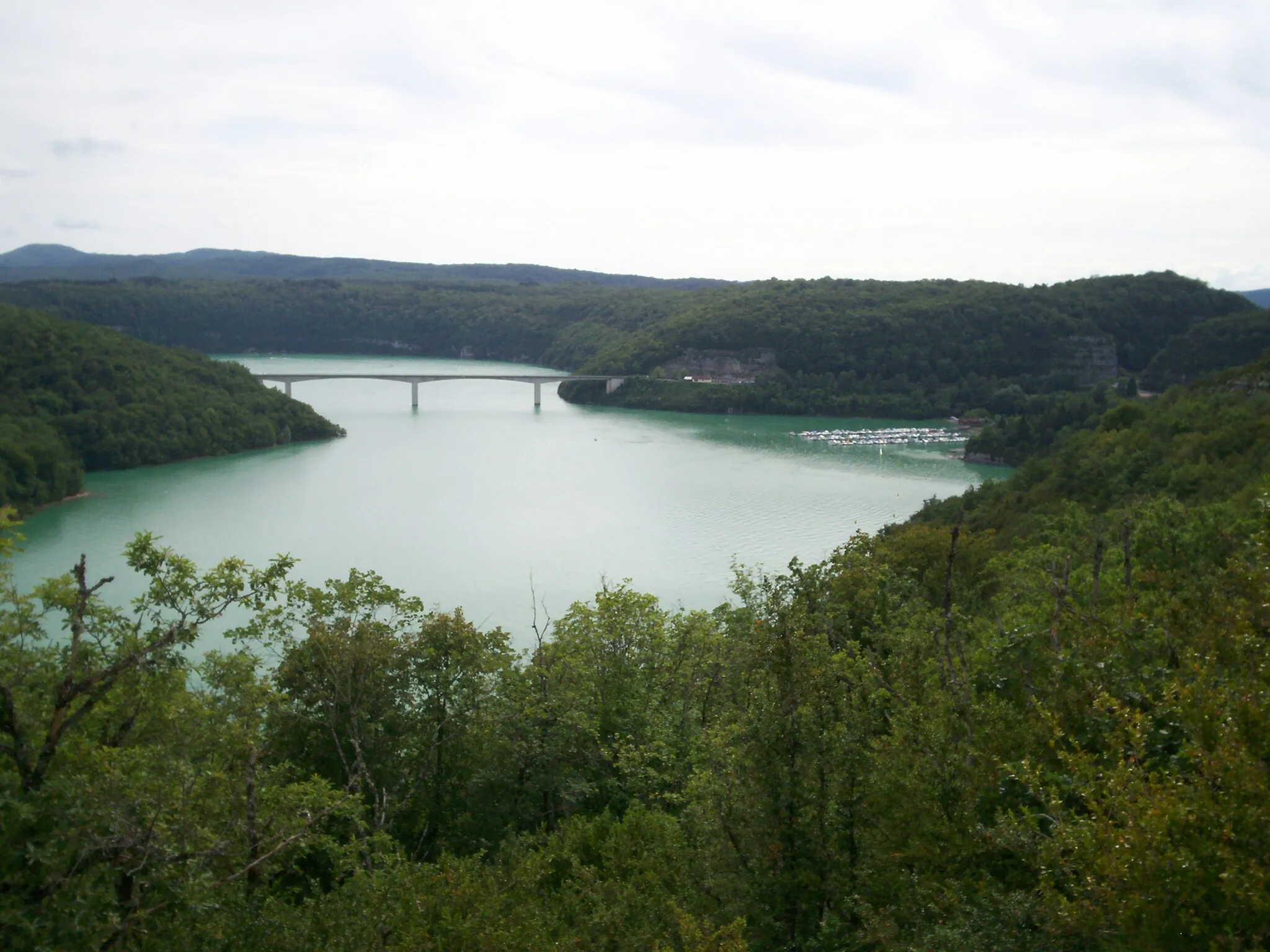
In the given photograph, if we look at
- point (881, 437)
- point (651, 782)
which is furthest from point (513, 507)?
point (881, 437)

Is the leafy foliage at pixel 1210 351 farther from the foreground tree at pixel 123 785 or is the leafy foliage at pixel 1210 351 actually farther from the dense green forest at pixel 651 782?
the foreground tree at pixel 123 785

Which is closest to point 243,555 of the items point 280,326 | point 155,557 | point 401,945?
Result: point 155,557

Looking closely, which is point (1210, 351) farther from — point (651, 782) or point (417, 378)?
point (651, 782)

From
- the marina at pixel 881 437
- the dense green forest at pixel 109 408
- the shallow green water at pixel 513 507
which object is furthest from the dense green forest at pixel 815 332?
the dense green forest at pixel 109 408

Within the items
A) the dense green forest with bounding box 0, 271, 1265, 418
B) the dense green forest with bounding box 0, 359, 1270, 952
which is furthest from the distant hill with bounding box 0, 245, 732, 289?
the dense green forest with bounding box 0, 359, 1270, 952

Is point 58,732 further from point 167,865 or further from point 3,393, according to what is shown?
point 3,393

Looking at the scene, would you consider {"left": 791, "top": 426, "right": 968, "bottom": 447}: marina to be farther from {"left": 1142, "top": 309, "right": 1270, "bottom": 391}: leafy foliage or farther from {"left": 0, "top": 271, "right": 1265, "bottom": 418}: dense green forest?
{"left": 1142, "top": 309, "right": 1270, "bottom": 391}: leafy foliage
